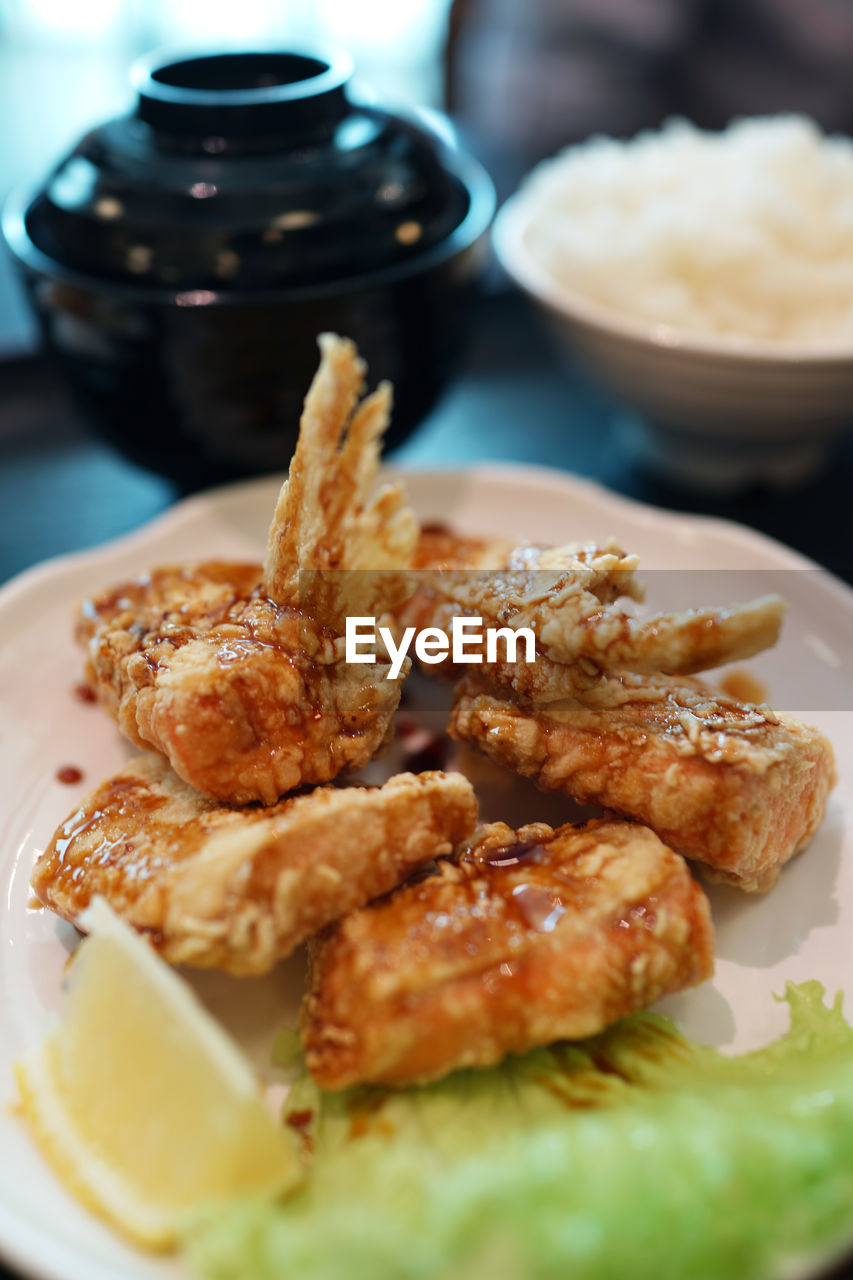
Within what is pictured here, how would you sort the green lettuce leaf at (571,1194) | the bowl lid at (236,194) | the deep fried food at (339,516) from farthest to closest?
the bowl lid at (236,194)
the deep fried food at (339,516)
the green lettuce leaf at (571,1194)

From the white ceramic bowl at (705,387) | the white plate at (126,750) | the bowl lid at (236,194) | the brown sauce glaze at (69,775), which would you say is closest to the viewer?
the white plate at (126,750)

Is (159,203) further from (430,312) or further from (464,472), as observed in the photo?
(464,472)

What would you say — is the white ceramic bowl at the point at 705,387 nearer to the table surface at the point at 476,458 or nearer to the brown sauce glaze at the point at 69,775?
the table surface at the point at 476,458

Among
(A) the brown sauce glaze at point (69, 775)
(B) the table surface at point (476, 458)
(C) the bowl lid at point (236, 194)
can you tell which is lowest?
(B) the table surface at point (476, 458)

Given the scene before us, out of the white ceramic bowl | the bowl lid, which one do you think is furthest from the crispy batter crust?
the white ceramic bowl

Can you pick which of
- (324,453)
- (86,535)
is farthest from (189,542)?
(324,453)

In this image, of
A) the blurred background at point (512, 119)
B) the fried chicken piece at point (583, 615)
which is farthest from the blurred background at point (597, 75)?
the fried chicken piece at point (583, 615)

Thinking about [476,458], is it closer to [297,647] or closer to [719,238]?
[719,238]
